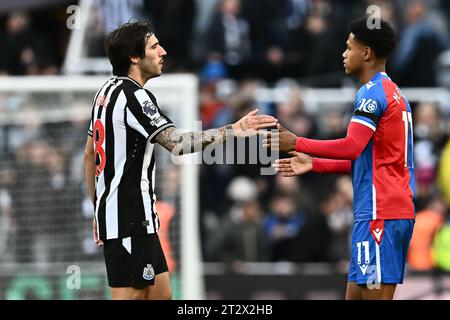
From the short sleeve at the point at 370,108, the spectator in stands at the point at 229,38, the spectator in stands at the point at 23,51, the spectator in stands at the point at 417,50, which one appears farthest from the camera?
the spectator in stands at the point at 23,51

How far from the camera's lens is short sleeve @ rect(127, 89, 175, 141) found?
646 cm

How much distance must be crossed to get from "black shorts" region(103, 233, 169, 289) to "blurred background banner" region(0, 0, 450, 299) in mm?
3593

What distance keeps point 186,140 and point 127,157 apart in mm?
363

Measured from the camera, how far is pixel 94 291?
1048 cm

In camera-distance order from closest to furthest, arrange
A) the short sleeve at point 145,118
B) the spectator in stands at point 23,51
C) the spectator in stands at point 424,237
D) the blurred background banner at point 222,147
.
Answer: the short sleeve at point 145,118 < the blurred background banner at point 222,147 < the spectator in stands at point 424,237 < the spectator in stands at point 23,51

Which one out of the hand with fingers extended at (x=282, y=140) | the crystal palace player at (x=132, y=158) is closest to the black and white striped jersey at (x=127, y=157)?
the crystal palace player at (x=132, y=158)

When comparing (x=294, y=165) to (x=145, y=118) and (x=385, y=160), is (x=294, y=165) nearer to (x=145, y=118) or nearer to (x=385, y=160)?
(x=385, y=160)

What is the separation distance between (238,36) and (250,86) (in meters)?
1.03

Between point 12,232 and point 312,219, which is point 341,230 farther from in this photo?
point 12,232

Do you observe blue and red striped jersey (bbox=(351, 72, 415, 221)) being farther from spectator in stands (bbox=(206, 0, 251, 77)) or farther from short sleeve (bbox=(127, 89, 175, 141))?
spectator in stands (bbox=(206, 0, 251, 77))

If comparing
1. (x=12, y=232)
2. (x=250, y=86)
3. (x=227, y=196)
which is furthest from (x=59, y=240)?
(x=250, y=86)

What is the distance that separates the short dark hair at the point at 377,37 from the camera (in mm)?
6535

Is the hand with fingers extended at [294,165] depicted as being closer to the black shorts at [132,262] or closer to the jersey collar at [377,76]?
the jersey collar at [377,76]

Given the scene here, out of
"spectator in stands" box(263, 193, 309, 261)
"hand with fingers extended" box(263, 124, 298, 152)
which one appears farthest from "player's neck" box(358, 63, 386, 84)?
"spectator in stands" box(263, 193, 309, 261)
